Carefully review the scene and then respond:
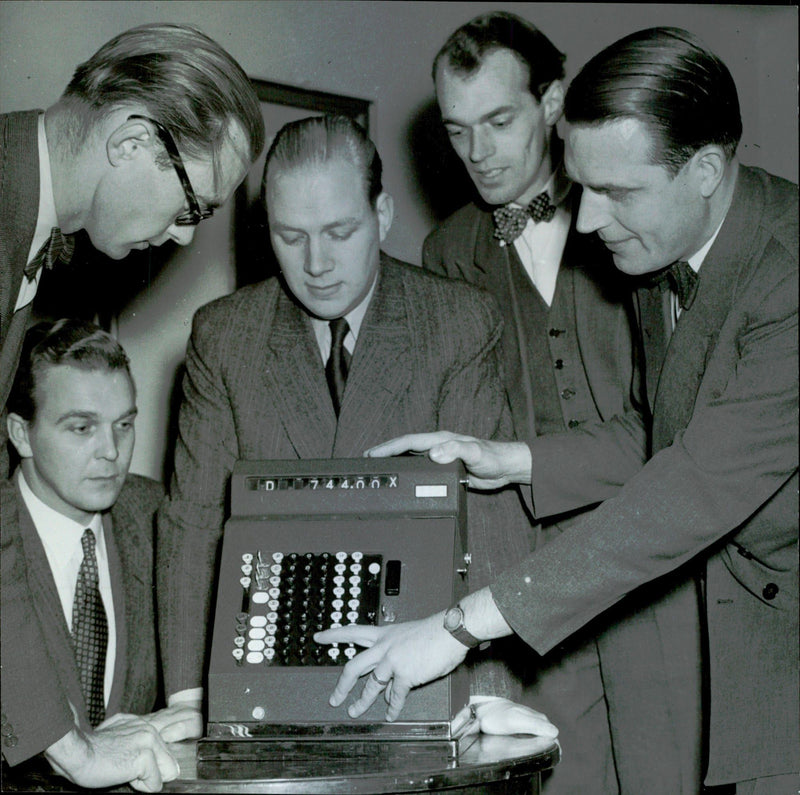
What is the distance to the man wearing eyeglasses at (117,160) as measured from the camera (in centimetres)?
177

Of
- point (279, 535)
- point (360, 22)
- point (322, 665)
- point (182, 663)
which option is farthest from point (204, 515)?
point (360, 22)

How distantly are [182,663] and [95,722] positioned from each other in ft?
2.10

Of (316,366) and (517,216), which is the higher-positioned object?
(517,216)

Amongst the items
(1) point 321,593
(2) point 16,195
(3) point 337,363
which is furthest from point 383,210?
(1) point 321,593

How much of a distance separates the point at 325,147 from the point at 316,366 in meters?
0.50

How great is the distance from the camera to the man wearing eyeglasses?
5.82 feet

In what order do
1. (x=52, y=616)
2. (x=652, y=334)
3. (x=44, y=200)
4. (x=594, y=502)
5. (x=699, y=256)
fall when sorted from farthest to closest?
1. (x=52, y=616)
2. (x=594, y=502)
3. (x=652, y=334)
4. (x=699, y=256)
5. (x=44, y=200)

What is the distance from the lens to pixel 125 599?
9.30ft

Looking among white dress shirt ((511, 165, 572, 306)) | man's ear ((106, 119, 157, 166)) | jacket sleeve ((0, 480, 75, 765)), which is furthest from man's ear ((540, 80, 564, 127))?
jacket sleeve ((0, 480, 75, 765))

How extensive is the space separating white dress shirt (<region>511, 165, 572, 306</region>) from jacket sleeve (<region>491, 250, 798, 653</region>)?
0.92 meters

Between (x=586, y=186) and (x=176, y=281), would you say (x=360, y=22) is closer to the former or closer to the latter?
(x=176, y=281)

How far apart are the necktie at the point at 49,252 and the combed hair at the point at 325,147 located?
595 mm

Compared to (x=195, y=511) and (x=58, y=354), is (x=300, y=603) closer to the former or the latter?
(x=195, y=511)

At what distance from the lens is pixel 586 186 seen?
2.17 meters
